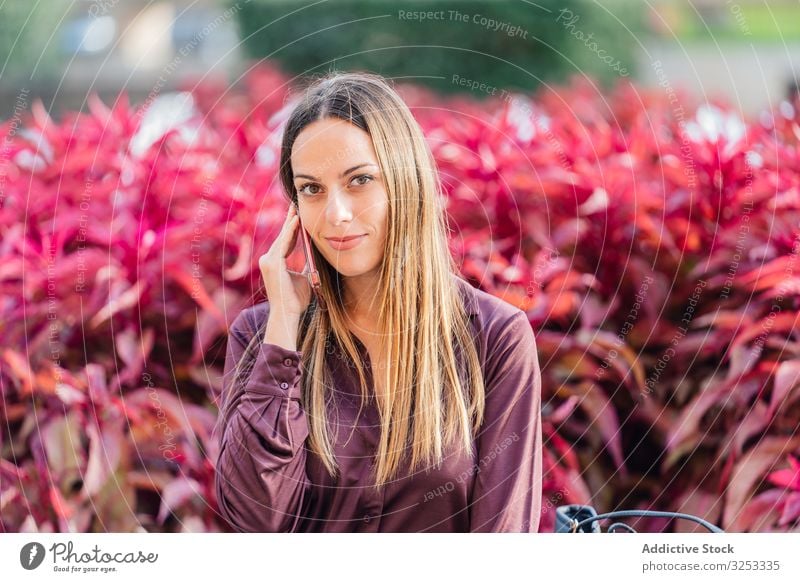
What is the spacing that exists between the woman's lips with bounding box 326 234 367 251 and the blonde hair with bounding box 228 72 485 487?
4cm

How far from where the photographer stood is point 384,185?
127cm

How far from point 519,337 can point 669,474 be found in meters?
0.39

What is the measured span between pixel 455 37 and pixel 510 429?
6.47 feet

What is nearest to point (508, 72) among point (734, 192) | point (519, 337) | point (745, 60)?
point (745, 60)

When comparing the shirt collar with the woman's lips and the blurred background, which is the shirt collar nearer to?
the woman's lips

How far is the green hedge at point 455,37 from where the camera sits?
7.67 feet

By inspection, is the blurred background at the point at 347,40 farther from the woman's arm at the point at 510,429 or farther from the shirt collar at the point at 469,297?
the woman's arm at the point at 510,429

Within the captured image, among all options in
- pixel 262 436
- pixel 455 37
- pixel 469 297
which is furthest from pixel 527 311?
pixel 455 37

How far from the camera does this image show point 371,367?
1.37 meters

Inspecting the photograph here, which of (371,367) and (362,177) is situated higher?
(362,177)

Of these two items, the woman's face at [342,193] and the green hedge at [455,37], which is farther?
the green hedge at [455,37]

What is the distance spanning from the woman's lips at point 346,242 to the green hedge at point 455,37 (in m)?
0.91

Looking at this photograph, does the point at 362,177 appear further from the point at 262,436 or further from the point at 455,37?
the point at 455,37

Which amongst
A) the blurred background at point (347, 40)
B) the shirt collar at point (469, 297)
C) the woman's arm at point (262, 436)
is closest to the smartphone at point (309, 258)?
the woman's arm at point (262, 436)
